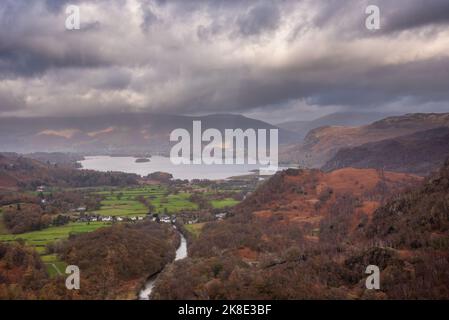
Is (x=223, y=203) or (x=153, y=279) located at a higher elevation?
(x=223, y=203)

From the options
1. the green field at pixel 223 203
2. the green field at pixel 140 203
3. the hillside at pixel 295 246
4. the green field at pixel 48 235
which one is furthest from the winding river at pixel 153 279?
the green field at pixel 223 203

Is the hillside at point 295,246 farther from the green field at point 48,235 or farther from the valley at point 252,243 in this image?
the green field at point 48,235

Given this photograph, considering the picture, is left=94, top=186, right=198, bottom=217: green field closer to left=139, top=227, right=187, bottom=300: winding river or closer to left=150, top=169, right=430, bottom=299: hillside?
left=150, top=169, right=430, bottom=299: hillside

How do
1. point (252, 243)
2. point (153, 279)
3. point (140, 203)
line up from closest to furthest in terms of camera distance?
point (153, 279), point (252, 243), point (140, 203)

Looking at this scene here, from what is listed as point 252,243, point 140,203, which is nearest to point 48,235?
point 252,243

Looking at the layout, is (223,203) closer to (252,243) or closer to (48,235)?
(48,235)

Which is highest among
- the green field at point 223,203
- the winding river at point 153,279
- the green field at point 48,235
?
the green field at point 223,203
